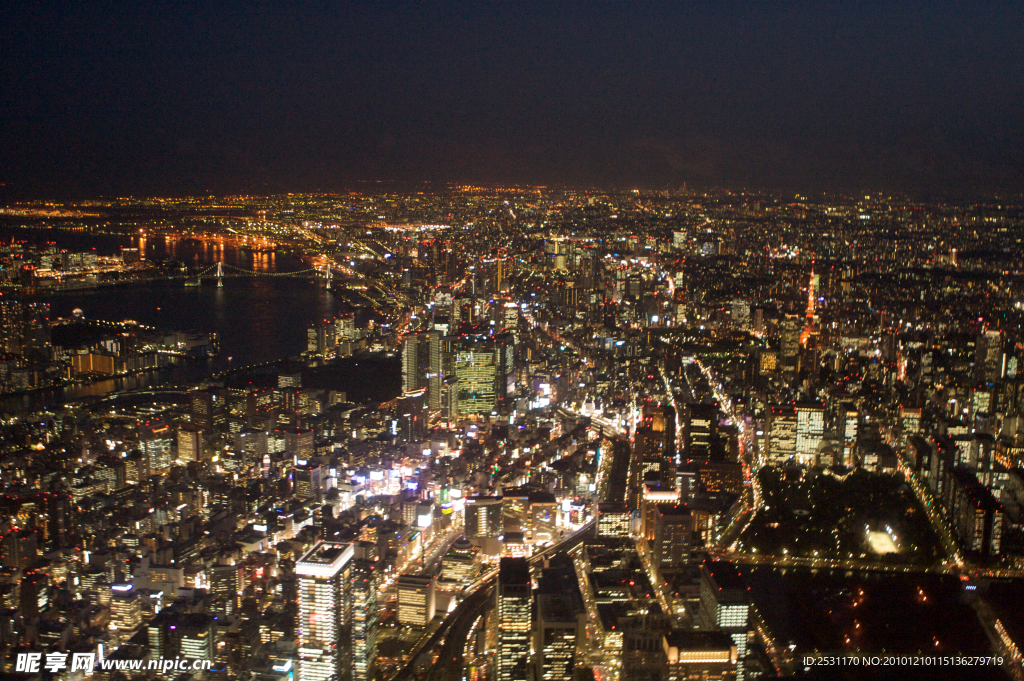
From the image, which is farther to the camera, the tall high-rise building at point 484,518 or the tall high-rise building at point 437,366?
the tall high-rise building at point 437,366

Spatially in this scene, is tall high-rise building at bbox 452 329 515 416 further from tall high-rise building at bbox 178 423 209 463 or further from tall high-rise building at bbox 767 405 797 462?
tall high-rise building at bbox 767 405 797 462

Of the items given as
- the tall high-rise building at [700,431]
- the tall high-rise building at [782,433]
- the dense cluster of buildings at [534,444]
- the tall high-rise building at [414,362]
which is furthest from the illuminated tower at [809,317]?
the tall high-rise building at [414,362]

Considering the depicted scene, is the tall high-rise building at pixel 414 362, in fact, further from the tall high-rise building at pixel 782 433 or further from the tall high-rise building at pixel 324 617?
the tall high-rise building at pixel 324 617

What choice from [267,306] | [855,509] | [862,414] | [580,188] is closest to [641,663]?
[855,509]

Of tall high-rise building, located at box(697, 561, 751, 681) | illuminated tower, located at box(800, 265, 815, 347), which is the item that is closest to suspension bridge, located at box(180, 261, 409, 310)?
illuminated tower, located at box(800, 265, 815, 347)

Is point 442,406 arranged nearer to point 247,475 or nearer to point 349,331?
point 349,331
